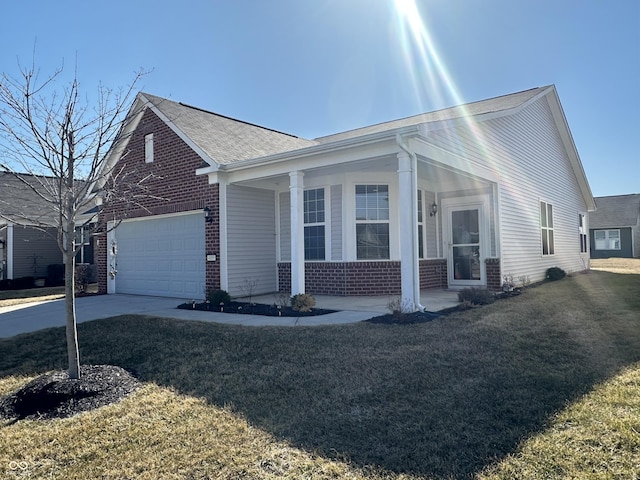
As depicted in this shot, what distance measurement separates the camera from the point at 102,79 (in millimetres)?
6246

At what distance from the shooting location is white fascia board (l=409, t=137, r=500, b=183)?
805cm

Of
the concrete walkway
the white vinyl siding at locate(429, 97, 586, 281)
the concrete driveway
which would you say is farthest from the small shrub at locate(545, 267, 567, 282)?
the concrete driveway

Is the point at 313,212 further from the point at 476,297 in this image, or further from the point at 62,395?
the point at 62,395

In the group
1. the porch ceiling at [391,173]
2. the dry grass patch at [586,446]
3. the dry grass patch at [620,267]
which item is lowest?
the dry grass patch at [586,446]

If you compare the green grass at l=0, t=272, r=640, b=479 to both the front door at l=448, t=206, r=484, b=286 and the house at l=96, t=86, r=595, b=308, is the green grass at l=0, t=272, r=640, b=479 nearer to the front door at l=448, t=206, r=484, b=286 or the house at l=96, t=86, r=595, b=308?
the house at l=96, t=86, r=595, b=308

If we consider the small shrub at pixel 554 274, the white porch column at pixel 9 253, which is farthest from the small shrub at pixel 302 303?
the white porch column at pixel 9 253

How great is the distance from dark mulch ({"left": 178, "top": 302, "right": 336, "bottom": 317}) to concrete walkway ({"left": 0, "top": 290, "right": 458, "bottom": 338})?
0.27m

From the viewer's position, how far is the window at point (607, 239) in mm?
33719

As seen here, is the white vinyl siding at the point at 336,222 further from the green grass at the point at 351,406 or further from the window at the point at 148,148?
the window at the point at 148,148

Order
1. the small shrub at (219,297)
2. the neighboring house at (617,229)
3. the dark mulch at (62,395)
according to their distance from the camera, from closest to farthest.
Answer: the dark mulch at (62,395)
the small shrub at (219,297)
the neighboring house at (617,229)

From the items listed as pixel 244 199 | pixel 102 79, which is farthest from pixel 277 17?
pixel 102 79

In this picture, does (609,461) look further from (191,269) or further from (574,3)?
(574,3)

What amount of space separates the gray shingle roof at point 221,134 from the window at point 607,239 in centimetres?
3022

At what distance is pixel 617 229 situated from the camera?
33.7m
